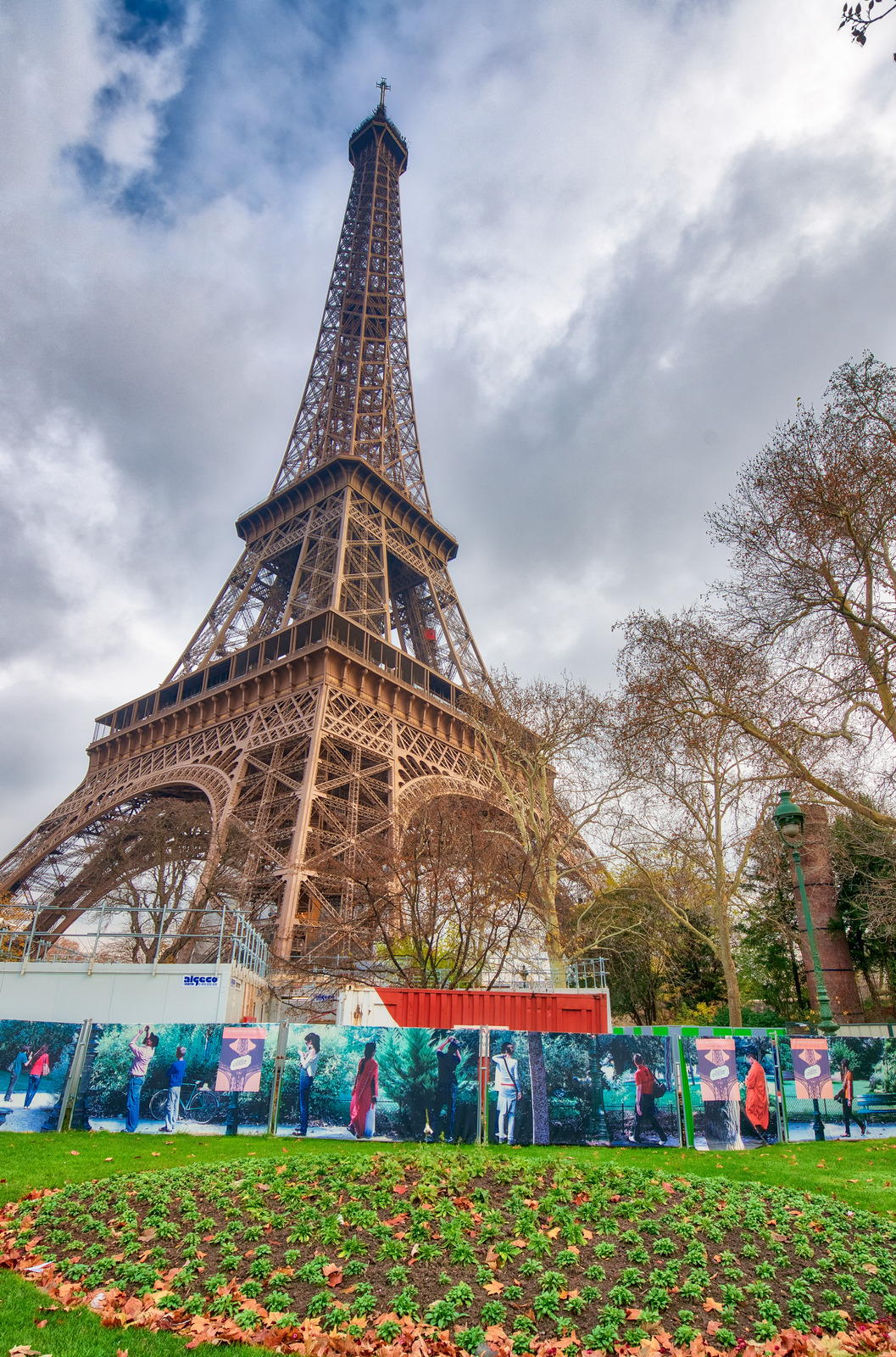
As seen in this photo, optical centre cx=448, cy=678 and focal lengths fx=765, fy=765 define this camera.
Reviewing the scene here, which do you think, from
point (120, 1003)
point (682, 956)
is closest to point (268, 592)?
point (682, 956)

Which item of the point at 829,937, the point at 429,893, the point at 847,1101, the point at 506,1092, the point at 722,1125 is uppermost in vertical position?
the point at 429,893

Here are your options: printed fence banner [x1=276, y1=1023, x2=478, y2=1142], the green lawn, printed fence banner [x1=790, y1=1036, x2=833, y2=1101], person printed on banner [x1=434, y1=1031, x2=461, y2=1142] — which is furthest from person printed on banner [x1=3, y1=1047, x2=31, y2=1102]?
printed fence banner [x1=790, y1=1036, x2=833, y2=1101]

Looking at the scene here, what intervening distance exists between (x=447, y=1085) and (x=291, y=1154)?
2.49m

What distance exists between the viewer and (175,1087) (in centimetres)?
1120

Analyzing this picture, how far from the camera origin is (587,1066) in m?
10.9

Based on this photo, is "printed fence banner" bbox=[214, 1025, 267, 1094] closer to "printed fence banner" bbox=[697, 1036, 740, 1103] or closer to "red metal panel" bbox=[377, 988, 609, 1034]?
"red metal panel" bbox=[377, 988, 609, 1034]

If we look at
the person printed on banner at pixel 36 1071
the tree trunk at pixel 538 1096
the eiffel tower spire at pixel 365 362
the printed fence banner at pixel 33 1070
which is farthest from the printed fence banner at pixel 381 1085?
the eiffel tower spire at pixel 365 362

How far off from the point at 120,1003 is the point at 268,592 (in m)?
31.6

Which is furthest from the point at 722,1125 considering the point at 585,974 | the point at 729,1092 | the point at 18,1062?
the point at 585,974

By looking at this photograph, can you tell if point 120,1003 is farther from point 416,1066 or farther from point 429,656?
point 429,656

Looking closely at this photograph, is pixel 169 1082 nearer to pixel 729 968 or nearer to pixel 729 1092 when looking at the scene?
pixel 729 1092

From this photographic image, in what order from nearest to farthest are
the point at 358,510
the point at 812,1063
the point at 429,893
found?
the point at 812,1063 → the point at 429,893 → the point at 358,510

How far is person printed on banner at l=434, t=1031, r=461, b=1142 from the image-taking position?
1057cm

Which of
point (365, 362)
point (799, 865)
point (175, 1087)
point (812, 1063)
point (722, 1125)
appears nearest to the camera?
point (722, 1125)
